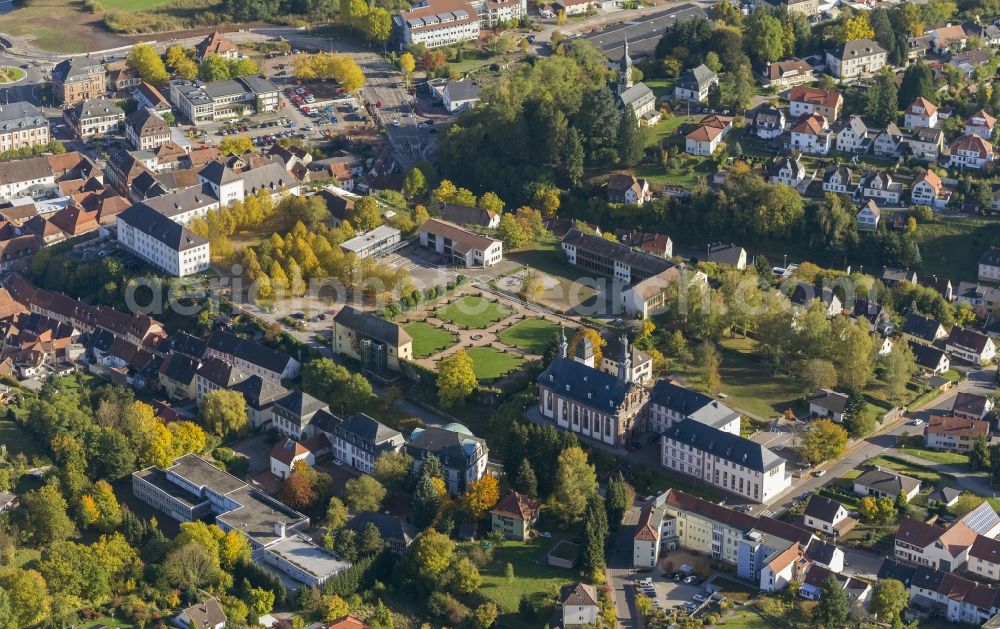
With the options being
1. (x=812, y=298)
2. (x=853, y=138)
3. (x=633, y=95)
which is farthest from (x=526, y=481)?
(x=633, y=95)

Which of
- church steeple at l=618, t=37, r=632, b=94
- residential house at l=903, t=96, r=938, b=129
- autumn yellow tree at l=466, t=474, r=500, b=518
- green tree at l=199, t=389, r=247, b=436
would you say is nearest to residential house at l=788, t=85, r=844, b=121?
residential house at l=903, t=96, r=938, b=129

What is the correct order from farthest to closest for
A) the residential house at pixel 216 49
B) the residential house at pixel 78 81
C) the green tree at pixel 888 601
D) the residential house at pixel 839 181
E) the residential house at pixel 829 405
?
the residential house at pixel 216 49 → the residential house at pixel 78 81 → the residential house at pixel 839 181 → the residential house at pixel 829 405 → the green tree at pixel 888 601

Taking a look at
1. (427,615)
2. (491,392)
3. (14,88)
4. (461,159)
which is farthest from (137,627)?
(14,88)

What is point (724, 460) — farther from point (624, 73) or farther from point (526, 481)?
point (624, 73)

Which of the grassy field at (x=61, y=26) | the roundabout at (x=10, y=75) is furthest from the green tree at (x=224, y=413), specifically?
the grassy field at (x=61, y=26)

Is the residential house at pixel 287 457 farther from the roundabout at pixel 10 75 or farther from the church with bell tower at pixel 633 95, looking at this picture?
the roundabout at pixel 10 75

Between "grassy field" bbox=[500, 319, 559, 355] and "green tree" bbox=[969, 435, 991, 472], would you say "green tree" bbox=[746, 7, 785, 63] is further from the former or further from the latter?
"green tree" bbox=[969, 435, 991, 472]
